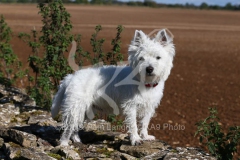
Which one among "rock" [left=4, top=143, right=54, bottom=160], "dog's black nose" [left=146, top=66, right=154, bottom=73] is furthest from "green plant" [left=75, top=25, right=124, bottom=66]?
"rock" [left=4, top=143, right=54, bottom=160]

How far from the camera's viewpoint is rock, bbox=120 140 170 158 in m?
5.37

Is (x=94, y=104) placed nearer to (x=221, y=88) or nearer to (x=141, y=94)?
(x=141, y=94)

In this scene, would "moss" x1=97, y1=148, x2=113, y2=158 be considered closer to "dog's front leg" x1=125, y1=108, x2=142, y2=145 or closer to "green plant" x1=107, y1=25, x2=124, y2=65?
"dog's front leg" x1=125, y1=108, x2=142, y2=145

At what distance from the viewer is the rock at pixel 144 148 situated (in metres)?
5.37

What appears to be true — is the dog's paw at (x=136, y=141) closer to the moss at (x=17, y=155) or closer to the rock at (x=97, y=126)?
the rock at (x=97, y=126)

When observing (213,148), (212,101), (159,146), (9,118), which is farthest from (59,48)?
(212,101)

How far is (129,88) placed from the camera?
18.7 ft

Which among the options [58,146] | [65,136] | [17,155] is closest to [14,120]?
[65,136]

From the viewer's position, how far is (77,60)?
29.6ft

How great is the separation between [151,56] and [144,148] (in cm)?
122

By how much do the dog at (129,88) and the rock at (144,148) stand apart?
0.35 feet

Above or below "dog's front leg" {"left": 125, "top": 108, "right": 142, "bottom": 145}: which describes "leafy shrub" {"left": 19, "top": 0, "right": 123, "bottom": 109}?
above

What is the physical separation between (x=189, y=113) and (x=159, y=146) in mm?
7274

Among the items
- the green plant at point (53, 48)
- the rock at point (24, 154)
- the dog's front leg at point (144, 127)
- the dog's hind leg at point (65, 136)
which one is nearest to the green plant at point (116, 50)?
the green plant at point (53, 48)
